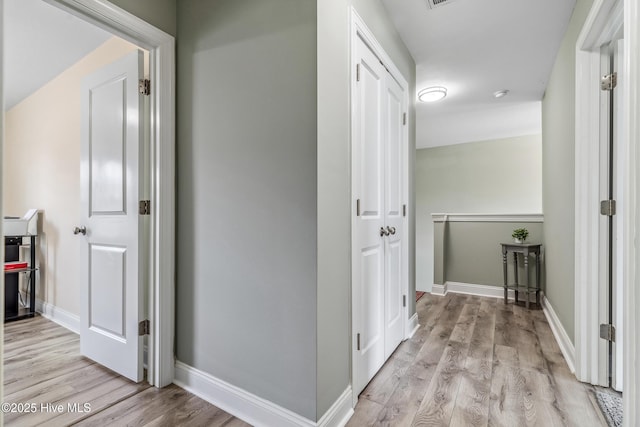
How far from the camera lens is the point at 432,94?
3.41 metres

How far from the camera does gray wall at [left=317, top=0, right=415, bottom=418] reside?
133cm

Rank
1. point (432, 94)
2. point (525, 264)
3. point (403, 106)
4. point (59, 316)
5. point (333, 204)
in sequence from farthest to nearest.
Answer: point (525, 264) < point (432, 94) < point (59, 316) < point (403, 106) < point (333, 204)

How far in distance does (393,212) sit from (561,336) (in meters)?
1.69

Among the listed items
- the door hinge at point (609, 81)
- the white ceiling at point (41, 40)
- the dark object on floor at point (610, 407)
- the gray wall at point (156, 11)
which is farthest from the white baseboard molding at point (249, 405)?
the white ceiling at point (41, 40)

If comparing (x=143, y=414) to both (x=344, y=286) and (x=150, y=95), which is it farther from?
(x=150, y=95)

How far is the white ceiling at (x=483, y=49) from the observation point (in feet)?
7.00

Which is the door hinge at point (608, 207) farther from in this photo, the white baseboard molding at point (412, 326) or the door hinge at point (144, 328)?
the door hinge at point (144, 328)

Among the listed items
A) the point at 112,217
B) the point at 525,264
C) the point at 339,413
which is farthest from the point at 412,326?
the point at 112,217

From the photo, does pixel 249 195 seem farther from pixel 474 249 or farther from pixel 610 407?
pixel 474 249

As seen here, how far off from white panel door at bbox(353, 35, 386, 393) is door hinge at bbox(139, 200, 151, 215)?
4.07 feet

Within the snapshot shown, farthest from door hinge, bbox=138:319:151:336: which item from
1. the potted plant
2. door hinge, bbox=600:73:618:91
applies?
the potted plant

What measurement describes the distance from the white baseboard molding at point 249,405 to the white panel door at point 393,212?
721mm

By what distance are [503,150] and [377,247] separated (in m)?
4.75

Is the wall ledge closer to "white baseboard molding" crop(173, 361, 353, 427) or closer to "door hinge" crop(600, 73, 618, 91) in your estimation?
"door hinge" crop(600, 73, 618, 91)
